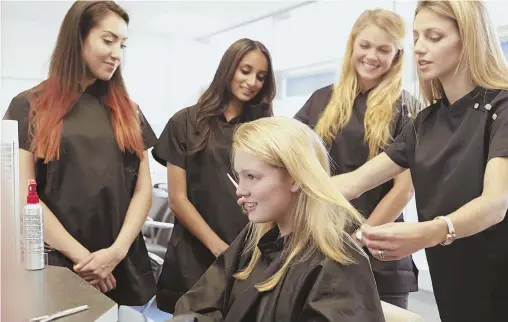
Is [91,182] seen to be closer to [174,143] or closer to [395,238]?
[174,143]

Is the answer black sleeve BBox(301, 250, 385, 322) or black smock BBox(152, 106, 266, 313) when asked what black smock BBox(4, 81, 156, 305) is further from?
black sleeve BBox(301, 250, 385, 322)

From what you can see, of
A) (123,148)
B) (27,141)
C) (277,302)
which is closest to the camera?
(277,302)

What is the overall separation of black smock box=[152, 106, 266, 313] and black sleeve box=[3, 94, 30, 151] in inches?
17.8

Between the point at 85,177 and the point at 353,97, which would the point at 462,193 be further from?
the point at 85,177

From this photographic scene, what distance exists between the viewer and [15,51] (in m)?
3.28

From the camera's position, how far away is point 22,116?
5.69ft

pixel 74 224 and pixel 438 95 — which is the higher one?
pixel 438 95

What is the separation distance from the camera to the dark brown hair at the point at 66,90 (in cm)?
171

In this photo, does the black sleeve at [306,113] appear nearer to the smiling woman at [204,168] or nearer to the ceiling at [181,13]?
the smiling woman at [204,168]

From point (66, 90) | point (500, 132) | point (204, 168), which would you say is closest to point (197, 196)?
point (204, 168)

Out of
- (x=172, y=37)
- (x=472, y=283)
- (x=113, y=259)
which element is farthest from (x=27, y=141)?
(x=172, y=37)

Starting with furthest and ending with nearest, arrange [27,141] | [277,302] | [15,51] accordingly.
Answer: [15,51], [27,141], [277,302]

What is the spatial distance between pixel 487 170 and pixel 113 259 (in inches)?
43.0

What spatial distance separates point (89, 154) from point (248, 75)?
0.60 m
